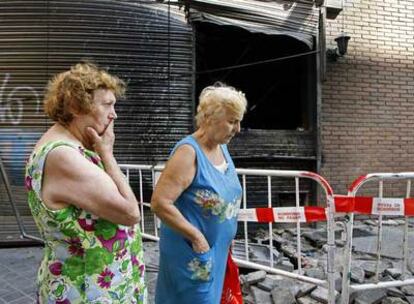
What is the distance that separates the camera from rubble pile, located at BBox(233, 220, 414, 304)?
3.84 metres

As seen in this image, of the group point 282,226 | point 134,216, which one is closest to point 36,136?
point 282,226

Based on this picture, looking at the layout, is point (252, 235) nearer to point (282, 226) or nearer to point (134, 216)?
point (282, 226)

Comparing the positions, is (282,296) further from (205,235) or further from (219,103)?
(219,103)

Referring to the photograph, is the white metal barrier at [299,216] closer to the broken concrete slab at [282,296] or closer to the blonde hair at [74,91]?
the broken concrete slab at [282,296]

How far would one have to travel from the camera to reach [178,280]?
223cm

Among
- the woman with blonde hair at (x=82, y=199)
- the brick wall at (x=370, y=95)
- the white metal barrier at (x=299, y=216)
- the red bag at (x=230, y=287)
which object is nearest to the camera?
the woman with blonde hair at (x=82, y=199)

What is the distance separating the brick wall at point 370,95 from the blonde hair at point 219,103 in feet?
18.9

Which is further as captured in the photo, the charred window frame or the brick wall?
the brick wall

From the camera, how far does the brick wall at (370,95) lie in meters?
7.91

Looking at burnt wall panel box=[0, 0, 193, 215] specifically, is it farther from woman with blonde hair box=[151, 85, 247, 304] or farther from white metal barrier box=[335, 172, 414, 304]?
woman with blonde hair box=[151, 85, 247, 304]

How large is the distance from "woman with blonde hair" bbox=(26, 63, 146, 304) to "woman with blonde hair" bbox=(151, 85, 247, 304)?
1.31ft

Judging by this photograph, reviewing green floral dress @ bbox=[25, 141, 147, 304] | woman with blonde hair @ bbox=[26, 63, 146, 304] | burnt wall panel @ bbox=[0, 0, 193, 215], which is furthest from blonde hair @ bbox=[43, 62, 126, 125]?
burnt wall panel @ bbox=[0, 0, 193, 215]

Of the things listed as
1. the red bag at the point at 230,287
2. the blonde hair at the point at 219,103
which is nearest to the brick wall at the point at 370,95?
the red bag at the point at 230,287

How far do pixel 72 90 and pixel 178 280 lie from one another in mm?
1071
